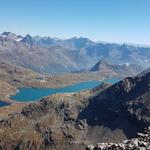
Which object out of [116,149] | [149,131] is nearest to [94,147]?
[116,149]

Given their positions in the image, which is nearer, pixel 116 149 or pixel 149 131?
pixel 116 149

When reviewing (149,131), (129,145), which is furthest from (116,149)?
(149,131)

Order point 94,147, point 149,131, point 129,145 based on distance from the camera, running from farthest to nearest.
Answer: point 149,131 < point 94,147 < point 129,145

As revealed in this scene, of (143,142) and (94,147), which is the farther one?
(94,147)

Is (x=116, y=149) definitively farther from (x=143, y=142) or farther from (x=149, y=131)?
(x=149, y=131)

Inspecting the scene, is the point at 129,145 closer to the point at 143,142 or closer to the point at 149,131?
the point at 143,142

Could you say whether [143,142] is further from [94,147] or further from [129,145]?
[94,147]

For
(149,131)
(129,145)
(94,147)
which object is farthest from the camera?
(149,131)

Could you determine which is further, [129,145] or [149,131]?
[149,131]
